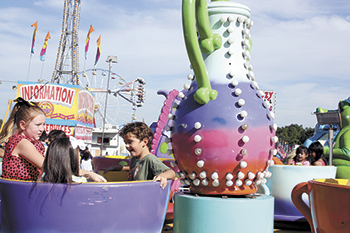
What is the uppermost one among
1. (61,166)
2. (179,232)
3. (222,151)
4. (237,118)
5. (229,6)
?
(229,6)

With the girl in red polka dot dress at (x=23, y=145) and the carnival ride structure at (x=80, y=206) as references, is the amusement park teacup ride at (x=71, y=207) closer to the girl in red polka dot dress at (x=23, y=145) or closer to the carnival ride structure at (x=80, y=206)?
the carnival ride structure at (x=80, y=206)

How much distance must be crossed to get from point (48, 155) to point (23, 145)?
0.89 ft

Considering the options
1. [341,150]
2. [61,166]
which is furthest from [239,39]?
[341,150]

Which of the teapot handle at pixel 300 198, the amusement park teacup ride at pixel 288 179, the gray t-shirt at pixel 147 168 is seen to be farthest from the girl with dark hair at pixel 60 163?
the amusement park teacup ride at pixel 288 179

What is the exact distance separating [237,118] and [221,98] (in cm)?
12

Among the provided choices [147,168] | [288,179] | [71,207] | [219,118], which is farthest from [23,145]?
[288,179]

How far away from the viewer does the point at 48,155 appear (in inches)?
69.2

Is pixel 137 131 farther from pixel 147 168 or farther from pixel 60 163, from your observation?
pixel 60 163

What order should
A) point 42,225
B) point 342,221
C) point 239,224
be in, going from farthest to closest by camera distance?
1. point 239,224
2. point 42,225
3. point 342,221

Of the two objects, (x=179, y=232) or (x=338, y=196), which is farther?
(x=179, y=232)

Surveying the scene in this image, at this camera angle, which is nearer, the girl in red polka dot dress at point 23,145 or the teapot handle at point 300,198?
the teapot handle at point 300,198

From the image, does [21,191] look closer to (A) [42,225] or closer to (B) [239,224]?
(A) [42,225]

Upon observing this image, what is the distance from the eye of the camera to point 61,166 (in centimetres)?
170

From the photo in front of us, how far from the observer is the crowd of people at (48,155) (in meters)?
1.73
